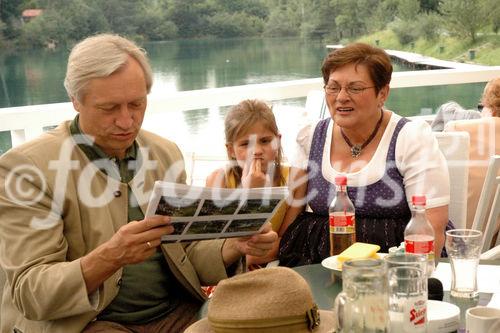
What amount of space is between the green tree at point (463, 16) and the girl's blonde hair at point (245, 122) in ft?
12.7

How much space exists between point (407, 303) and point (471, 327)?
0.40ft

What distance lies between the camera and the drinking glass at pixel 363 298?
3.89 feet

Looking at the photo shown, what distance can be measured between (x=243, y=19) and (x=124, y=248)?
13.0ft

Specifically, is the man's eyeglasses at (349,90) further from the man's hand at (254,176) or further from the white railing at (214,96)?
the white railing at (214,96)

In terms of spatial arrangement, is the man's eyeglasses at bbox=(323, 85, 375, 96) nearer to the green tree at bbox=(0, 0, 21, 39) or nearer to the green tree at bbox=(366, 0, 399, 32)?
the green tree at bbox=(0, 0, 21, 39)

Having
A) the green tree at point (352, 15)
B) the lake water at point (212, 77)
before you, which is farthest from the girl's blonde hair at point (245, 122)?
the green tree at point (352, 15)

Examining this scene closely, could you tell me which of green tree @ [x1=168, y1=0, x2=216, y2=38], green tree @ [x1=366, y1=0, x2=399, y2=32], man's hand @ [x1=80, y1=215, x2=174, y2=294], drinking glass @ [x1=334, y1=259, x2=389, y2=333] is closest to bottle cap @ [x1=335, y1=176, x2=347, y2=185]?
man's hand @ [x1=80, y1=215, x2=174, y2=294]

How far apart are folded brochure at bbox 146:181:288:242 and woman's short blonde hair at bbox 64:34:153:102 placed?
45 cm

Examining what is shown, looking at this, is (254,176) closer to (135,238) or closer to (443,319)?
(135,238)

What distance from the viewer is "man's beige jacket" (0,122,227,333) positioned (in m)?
1.79

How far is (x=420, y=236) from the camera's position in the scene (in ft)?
6.21

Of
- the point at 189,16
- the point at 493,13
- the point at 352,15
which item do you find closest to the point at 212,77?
the point at 189,16

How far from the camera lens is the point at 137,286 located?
2.04m

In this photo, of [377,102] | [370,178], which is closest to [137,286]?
[370,178]
